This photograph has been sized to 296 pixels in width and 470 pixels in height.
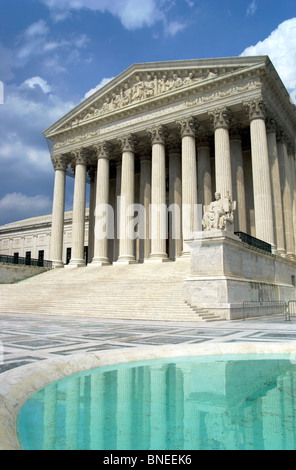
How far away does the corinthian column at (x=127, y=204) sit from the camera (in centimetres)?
3500

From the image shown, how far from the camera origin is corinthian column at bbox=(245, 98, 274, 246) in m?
28.2

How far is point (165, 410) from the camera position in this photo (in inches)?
183

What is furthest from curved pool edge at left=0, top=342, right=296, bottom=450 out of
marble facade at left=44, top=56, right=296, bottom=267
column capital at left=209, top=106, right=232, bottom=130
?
column capital at left=209, top=106, right=232, bottom=130

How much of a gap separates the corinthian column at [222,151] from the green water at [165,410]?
2391 centimetres

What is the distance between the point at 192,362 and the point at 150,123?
100 ft

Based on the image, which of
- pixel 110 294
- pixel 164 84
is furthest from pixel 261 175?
pixel 110 294

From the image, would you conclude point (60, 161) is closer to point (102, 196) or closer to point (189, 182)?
point (102, 196)

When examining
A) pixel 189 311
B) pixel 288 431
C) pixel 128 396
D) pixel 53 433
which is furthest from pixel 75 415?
pixel 189 311

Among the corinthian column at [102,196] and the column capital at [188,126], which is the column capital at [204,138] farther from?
the corinthian column at [102,196]

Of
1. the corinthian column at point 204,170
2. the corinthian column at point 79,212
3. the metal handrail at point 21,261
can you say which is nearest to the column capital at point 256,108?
the corinthian column at point 204,170

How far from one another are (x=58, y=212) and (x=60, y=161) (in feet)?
19.7

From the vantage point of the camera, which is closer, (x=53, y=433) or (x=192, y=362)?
(x=53, y=433)
